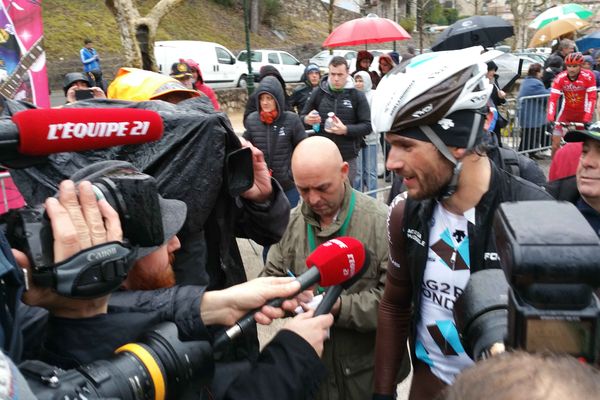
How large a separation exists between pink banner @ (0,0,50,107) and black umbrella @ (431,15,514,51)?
219 inches

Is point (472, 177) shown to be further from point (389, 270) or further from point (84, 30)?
point (84, 30)

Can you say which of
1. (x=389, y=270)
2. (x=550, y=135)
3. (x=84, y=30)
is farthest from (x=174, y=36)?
(x=389, y=270)

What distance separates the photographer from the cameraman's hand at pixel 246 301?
1.61 meters

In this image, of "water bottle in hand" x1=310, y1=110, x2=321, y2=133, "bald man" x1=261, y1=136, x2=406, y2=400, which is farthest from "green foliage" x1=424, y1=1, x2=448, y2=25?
"bald man" x1=261, y1=136, x2=406, y2=400

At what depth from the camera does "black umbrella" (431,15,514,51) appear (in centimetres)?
810

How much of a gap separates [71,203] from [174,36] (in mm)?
30603

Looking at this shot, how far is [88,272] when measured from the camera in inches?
50.0

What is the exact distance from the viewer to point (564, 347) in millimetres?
848

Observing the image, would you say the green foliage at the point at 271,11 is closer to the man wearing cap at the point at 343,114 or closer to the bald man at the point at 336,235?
the man wearing cap at the point at 343,114

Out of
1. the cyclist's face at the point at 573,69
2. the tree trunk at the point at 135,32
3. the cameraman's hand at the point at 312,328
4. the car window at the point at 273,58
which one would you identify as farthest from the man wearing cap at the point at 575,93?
the car window at the point at 273,58

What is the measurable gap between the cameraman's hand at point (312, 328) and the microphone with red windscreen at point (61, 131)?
656mm

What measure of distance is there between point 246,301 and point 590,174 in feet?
5.71

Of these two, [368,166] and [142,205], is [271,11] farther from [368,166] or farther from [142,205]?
[142,205]

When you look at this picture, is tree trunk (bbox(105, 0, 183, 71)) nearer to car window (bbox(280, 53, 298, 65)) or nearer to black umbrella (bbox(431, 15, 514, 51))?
black umbrella (bbox(431, 15, 514, 51))
